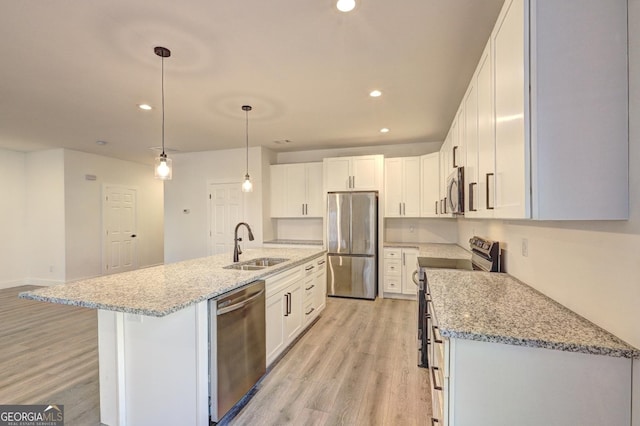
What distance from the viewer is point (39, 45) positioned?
2139 millimetres

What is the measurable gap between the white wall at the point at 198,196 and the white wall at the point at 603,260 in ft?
14.6

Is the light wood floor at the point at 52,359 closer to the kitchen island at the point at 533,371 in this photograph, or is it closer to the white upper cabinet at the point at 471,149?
the kitchen island at the point at 533,371

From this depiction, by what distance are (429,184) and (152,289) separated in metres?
4.13

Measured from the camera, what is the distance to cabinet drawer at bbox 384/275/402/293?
4742mm

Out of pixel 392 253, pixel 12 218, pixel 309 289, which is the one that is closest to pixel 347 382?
pixel 309 289

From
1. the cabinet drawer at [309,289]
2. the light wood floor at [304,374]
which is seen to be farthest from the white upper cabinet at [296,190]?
the light wood floor at [304,374]

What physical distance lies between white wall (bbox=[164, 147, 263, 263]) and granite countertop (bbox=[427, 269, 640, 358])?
409 centimetres

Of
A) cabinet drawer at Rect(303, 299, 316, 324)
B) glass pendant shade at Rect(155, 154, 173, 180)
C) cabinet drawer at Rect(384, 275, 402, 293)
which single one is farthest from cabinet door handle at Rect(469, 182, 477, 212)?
cabinet drawer at Rect(384, 275, 402, 293)

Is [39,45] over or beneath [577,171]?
over

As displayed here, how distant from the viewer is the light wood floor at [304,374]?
2.04 m

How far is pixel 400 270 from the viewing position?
4.74 meters

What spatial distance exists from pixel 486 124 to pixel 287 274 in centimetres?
211

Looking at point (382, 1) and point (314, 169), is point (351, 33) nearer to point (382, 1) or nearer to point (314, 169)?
point (382, 1)

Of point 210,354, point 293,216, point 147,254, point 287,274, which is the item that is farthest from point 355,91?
point 147,254
